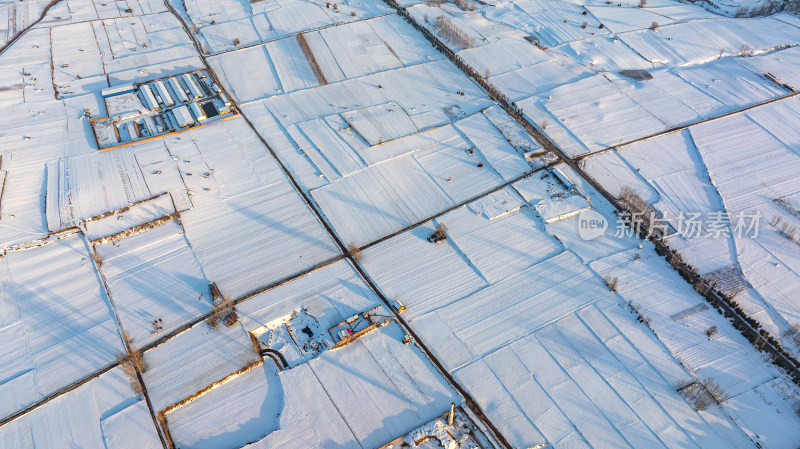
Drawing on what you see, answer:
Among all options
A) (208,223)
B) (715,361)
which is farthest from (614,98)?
(208,223)

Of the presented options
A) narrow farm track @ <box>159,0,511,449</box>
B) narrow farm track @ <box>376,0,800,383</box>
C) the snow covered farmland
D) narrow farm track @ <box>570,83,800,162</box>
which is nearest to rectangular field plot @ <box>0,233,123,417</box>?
the snow covered farmland

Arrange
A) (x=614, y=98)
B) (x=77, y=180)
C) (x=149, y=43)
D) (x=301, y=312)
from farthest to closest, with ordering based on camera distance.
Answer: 1. (x=149, y=43)
2. (x=614, y=98)
3. (x=77, y=180)
4. (x=301, y=312)

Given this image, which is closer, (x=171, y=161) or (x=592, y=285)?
(x=592, y=285)

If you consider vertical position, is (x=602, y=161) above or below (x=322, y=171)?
above

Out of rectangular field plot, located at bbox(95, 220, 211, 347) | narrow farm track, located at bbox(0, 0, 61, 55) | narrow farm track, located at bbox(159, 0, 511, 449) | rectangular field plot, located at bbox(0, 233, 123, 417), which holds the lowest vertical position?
rectangular field plot, located at bbox(0, 233, 123, 417)

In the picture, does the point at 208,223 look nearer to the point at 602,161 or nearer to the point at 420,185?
the point at 420,185

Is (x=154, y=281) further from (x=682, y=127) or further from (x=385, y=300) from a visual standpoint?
(x=682, y=127)

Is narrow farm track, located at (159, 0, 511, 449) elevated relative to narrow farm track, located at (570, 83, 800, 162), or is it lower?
lower

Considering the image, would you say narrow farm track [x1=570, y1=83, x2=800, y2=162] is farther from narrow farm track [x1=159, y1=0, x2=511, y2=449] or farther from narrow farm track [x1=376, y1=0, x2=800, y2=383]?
narrow farm track [x1=159, y1=0, x2=511, y2=449]
